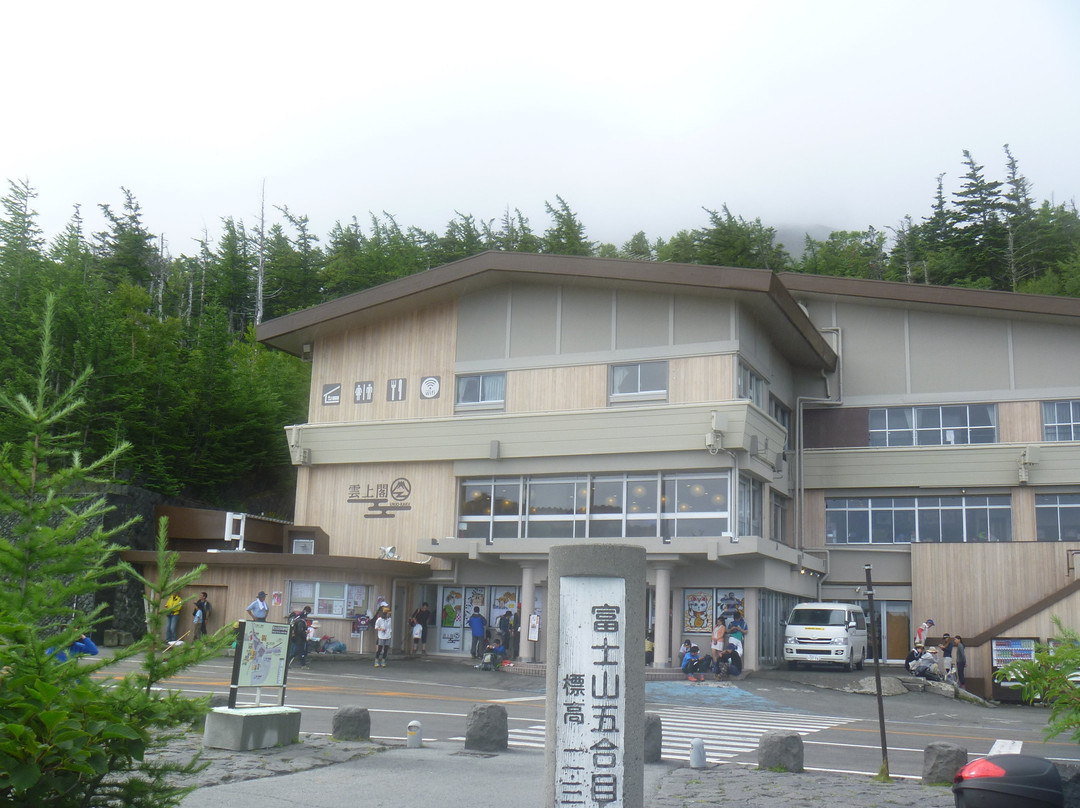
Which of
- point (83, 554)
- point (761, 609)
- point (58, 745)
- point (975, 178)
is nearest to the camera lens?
point (58, 745)

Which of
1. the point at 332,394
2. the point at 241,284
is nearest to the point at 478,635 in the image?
the point at 332,394

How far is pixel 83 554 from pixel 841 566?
33.5 m

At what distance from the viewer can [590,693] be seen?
25.9 ft

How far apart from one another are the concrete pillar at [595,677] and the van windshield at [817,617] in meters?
23.6

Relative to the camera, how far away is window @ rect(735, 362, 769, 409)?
30.4 metres

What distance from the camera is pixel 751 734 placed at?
16531mm

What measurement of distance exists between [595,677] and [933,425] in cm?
3023

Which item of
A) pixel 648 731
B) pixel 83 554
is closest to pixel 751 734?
pixel 648 731

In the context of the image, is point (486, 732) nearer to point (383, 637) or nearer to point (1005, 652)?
point (383, 637)

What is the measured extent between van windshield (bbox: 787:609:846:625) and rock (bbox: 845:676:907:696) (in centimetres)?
335

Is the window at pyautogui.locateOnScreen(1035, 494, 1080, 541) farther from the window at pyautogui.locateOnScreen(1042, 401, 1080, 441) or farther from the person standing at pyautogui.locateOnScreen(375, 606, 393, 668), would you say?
the person standing at pyautogui.locateOnScreen(375, 606, 393, 668)

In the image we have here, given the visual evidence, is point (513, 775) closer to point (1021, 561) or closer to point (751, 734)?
point (751, 734)

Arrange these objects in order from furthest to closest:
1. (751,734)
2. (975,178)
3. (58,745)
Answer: (975,178) → (751,734) → (58,745)

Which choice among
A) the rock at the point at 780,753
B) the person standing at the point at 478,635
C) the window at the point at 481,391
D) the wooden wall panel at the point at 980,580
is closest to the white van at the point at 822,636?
the wooden wall panel at the point at 980,580
